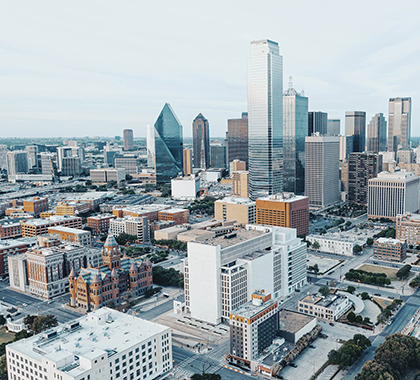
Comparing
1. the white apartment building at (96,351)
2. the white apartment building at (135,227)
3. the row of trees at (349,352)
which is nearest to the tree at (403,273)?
the row of trees at (349,352)

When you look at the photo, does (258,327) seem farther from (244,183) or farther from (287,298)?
(244,183)

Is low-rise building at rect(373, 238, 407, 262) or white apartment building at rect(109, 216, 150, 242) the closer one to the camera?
low-rise building at rect(373, 238, 407, 262)

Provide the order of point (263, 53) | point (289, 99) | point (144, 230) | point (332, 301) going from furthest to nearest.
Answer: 1. point (289, 99)
2. point (263, 53)
3. point (144, 230)
4. point (332, 301)

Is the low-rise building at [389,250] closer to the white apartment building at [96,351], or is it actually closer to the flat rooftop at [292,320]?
the flat rooftop at [292,320]

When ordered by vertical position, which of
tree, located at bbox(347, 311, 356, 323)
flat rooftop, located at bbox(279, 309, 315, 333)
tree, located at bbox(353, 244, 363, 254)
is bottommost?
tree, located at bbox(347, 311, 356, 323)

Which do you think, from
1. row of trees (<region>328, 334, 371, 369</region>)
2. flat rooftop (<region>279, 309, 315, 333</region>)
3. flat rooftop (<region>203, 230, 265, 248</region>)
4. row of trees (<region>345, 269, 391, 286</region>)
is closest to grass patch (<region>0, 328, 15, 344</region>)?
flat rooftop (<region>203, 230, 265, 248</region>)

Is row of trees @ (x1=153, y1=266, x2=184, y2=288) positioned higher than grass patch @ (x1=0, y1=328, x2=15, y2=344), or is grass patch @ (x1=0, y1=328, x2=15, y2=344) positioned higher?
row of trees @ (x1=153, y1=266, x2=184, y2=288)

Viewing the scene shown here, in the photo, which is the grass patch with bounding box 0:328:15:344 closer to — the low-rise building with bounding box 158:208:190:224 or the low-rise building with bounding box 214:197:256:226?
the low-rise building with bounding box 158:208:190:224

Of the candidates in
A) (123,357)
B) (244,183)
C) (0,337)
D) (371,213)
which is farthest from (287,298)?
(244,183)
